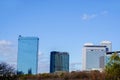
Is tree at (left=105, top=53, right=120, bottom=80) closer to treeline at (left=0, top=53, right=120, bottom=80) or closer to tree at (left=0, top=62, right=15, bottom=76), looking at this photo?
treeline at (left=0, top=53, right=120, bottom=80)

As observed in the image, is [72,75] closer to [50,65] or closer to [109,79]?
[109,79]

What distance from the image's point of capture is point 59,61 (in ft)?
550

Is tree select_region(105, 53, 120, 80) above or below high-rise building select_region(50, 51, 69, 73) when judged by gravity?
above

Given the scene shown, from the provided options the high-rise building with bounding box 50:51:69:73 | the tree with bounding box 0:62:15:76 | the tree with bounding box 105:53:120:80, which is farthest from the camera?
the high-rise building with bounding box 50:51:69:73

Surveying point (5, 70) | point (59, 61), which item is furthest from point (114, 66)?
point (59, 61)

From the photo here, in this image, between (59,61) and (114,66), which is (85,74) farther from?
(59,61)

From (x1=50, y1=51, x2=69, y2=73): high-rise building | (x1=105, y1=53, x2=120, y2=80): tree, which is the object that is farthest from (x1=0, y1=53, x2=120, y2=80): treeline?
(x1=50, y1=51, x2=69, y2=73): high-rise building

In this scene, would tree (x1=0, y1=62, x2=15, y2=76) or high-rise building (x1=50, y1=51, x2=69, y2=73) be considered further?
high-rise building (x1=50, y1=51, x2=69, y2=73)

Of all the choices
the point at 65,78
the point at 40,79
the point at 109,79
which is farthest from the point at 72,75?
the point at 109,79

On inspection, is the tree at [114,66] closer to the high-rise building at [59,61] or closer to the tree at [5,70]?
the tree at [5,70]

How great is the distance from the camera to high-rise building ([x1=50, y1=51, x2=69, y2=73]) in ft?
530

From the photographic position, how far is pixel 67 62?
174750 mm

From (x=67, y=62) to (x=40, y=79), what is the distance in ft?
299

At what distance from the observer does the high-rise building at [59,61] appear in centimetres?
16162
